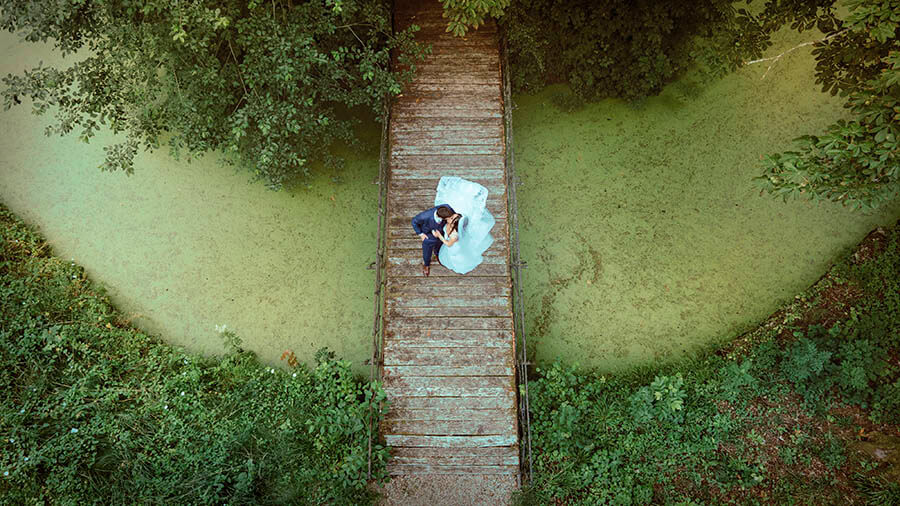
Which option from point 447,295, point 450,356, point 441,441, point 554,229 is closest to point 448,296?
point 447,295

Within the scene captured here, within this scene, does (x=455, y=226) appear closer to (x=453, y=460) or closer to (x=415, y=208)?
(x=415, y=208)

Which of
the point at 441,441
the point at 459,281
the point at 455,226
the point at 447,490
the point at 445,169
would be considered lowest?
the point at 447,490

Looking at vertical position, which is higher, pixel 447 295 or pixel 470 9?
pixel 470 9

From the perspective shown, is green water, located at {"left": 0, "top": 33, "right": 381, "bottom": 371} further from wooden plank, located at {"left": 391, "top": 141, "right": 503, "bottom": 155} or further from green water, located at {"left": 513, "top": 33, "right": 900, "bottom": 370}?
green water, located at {"left": 513, "top": 33, "right": 900, "bottom": 370}

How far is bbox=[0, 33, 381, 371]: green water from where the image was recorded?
5.36 meters

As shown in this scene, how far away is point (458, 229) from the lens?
184 inches

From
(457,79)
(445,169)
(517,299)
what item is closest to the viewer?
(445,169)

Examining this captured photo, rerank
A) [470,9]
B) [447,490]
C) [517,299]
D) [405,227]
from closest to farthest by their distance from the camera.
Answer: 1. [470,9]
2. [447,490]
3. [405,227]
4. [517,299]

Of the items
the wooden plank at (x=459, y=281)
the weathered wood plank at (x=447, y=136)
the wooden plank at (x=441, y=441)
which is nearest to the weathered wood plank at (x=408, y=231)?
the wooden plank at (x=459, y=281)

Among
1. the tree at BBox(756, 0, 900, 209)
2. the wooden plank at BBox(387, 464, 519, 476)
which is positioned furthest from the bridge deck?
the tree at BBox(756, 0, 900, 209)

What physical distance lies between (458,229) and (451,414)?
5.07 feet

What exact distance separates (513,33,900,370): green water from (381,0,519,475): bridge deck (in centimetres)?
76

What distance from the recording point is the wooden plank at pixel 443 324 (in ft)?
15.4

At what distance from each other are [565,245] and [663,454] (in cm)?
210
